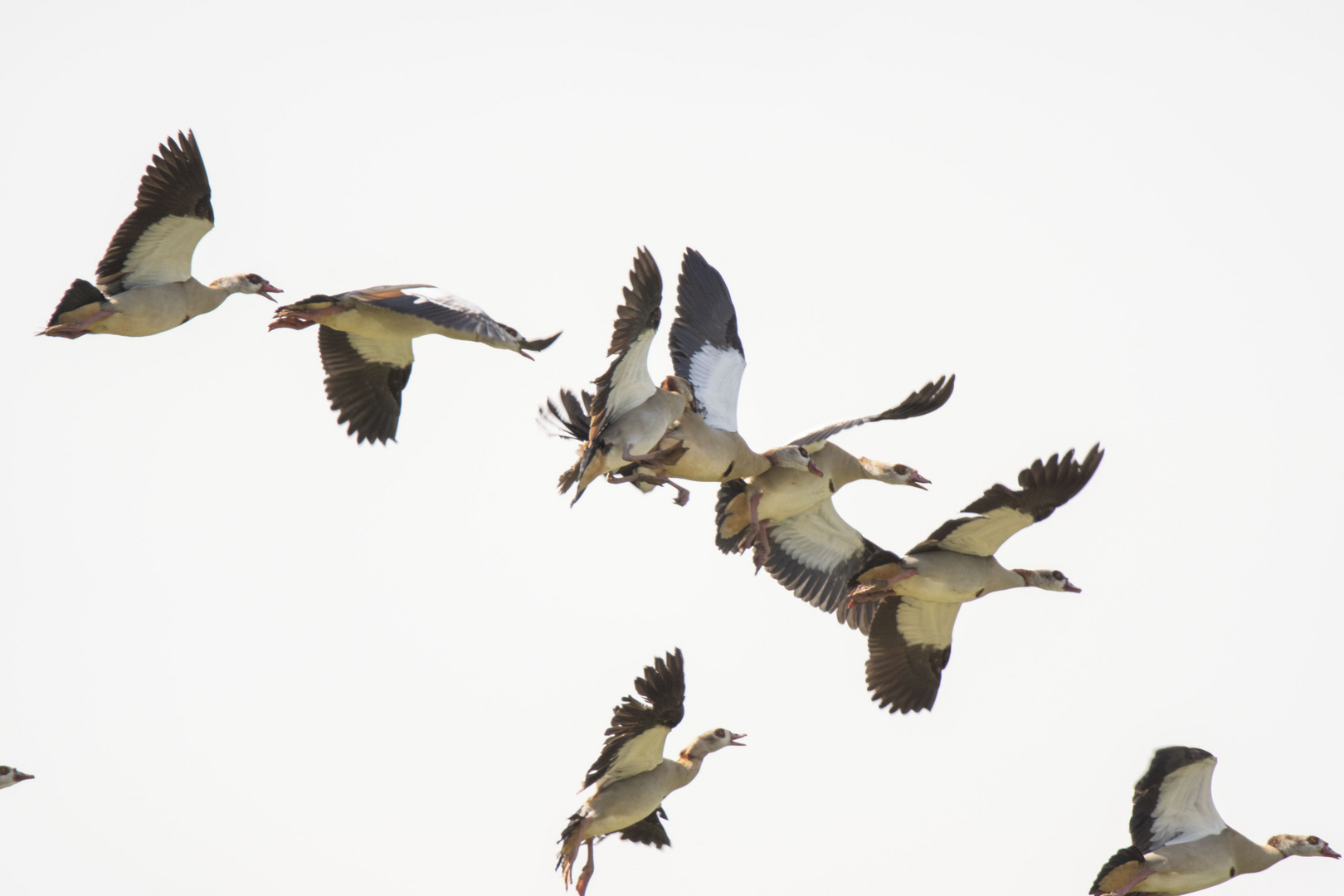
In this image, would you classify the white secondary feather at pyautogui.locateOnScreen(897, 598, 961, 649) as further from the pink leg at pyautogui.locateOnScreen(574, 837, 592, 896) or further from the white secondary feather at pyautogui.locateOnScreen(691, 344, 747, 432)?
the pink leg at pyautogui.locateOnScreen(574, 837, 592, 896)

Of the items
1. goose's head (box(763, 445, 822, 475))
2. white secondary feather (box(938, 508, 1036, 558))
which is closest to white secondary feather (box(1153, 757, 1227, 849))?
white secondary feather (box(938, 508, 1036, 558))

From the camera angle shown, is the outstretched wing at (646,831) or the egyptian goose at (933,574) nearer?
the egyptian goose at (933,574)

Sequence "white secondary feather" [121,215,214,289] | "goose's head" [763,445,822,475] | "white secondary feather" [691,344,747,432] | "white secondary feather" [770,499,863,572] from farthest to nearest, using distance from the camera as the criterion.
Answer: "white secondary feather" [770,499,863,572] < "white secondary feather" [121,215,214,289] < "goose's head" [763,445,822,475] < "white secondary feather" [691,344,747,432]

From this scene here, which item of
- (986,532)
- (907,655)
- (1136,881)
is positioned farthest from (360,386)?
(1136,881)

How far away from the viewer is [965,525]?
11.7m

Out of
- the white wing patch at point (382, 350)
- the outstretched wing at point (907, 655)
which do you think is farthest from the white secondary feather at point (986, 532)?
the white wing patch at point (382, 350)

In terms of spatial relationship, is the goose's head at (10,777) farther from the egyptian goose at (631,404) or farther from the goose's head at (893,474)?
the goose's head at (893,474)

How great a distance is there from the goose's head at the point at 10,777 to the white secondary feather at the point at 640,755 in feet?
16.5

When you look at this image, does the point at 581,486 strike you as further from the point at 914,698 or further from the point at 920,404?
the point at 914,698

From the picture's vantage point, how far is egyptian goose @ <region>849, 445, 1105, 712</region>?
36.4 ft

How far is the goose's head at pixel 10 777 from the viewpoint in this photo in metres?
12.9

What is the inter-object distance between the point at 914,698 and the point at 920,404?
257cm

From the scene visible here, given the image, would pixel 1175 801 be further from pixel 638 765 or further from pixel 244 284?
pixel 244 284

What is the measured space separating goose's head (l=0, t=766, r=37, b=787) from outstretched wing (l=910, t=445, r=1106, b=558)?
7.66 meters
